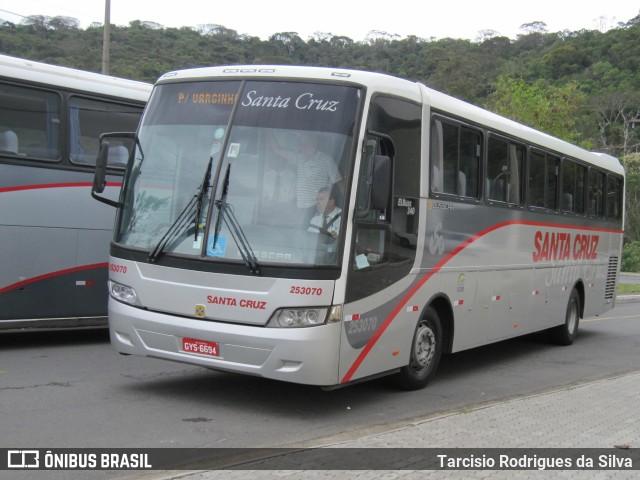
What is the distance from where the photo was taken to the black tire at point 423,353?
353 inches

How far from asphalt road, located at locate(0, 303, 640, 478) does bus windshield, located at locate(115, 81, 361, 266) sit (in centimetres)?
148

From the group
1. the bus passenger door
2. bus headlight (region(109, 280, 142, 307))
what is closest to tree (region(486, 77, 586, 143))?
the bus passenger door

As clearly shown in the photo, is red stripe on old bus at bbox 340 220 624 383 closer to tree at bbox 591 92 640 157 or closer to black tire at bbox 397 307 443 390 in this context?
black tire at bbox 397 307 443 390

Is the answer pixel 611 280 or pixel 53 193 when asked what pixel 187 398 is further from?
pixel 611 280

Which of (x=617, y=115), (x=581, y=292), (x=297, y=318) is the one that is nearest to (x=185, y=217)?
(x=297, y=318)

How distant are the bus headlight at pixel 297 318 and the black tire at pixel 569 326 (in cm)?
849

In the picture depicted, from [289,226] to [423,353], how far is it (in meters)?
2.80

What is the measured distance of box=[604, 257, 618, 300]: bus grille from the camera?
16809 millimetres

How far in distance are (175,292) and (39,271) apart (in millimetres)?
3664

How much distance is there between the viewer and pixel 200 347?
24.5ft

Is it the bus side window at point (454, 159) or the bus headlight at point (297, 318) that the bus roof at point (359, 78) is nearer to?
the bus side window at point (454, 159)

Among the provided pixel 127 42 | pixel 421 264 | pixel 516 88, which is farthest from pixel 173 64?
pixel 421 264

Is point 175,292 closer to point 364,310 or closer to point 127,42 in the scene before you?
point 364,310

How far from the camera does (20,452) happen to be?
19.3ft
